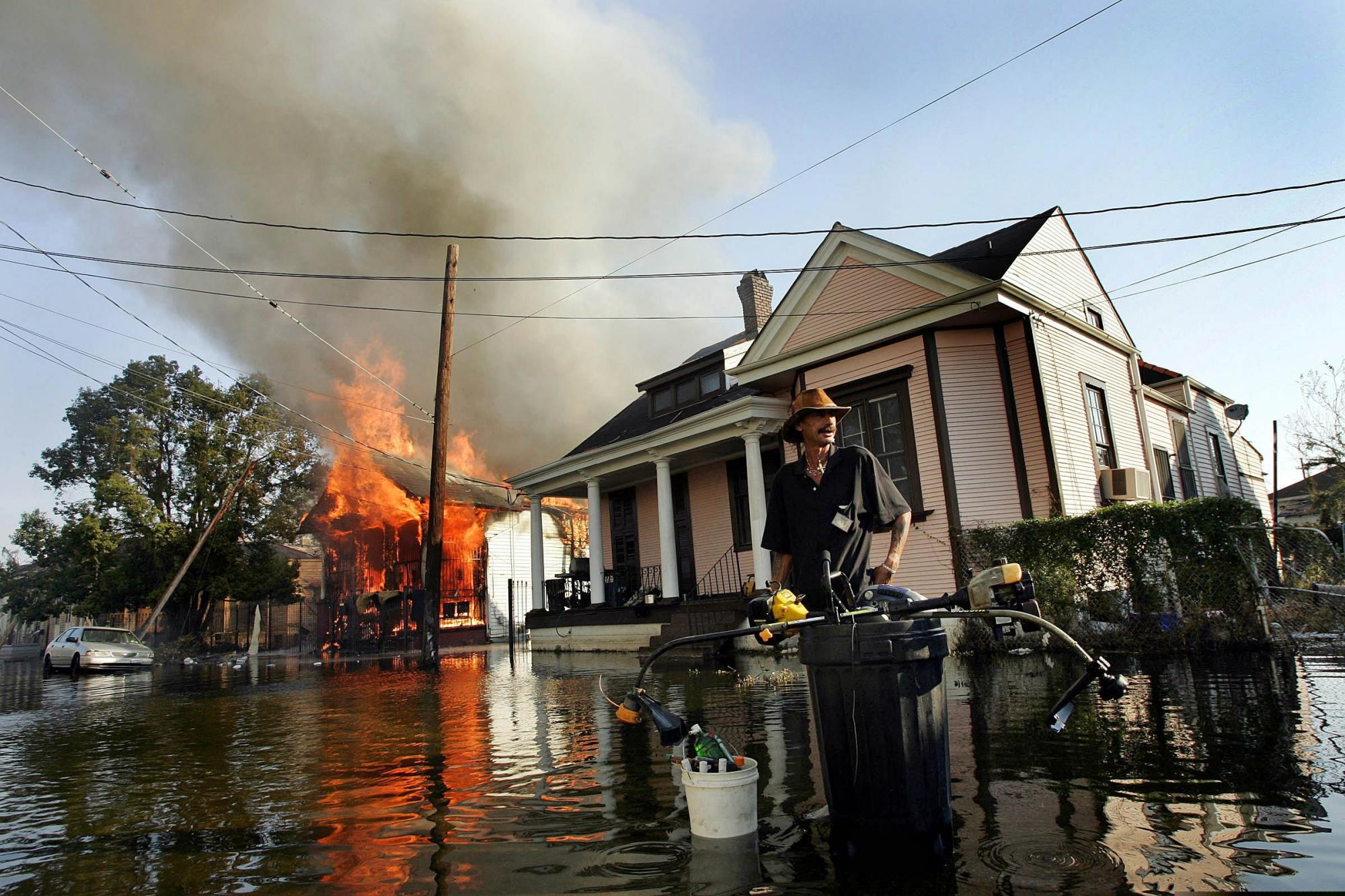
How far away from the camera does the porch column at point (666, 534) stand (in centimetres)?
1734

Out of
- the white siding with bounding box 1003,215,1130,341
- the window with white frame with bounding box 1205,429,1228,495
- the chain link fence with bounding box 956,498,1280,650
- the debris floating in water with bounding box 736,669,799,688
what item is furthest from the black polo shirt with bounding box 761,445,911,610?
the window with white frame with bounding box 1205,429,1228,495

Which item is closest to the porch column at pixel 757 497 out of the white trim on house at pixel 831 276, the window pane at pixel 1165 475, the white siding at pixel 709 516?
the white trim on house at pixel 831 276

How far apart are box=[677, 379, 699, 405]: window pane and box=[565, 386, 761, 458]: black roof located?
32 cm

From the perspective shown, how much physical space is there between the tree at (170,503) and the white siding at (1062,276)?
3043 cm

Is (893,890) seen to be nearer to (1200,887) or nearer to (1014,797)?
(1200,887)

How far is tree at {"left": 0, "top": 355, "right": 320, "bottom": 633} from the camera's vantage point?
30.8 metres

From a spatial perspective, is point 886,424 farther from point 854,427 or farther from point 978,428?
point 978,428

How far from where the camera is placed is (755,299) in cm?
2197

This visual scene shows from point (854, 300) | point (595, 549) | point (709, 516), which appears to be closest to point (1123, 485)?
point (854, 300)

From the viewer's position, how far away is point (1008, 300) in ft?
43.0

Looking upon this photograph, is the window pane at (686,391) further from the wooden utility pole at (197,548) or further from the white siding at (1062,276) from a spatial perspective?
the wooden utility pole at (197,548)

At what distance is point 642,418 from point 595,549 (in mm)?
4692

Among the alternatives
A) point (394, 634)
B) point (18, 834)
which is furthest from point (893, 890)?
point (394, 634)

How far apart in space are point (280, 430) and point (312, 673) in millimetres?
20462
